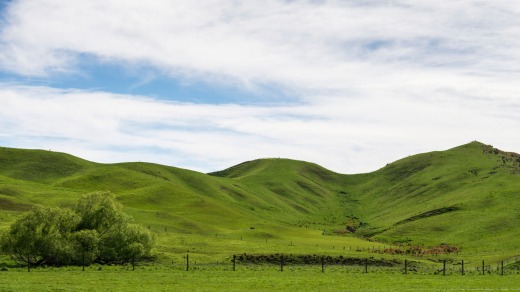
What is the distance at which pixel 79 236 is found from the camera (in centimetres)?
7288

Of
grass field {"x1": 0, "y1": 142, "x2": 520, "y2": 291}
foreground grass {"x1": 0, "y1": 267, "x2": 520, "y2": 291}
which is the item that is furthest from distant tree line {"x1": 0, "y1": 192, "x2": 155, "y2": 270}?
foreground grass {"x1": 0, "y1": 267, "x2": 520, "y2": 291}

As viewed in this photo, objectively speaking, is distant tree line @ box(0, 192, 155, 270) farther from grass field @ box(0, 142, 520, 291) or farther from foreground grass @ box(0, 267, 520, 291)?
foreground grass @ box(0, 267, 520, 291)

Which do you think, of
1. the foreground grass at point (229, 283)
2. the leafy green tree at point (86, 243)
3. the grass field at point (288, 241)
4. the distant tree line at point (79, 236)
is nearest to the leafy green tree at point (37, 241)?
the distant tree line at point (79, 236)

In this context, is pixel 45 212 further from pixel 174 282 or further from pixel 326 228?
pixel 326 228

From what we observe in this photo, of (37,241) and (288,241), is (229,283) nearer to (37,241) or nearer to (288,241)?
(37,241)

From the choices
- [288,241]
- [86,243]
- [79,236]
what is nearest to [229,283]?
[86,243]

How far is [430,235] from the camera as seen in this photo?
14350 cm

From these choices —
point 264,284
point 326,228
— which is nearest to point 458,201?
point 326,228

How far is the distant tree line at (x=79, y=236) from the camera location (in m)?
69.6

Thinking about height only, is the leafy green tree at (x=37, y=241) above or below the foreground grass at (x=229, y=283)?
above

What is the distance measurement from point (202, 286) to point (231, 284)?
9.87 feet

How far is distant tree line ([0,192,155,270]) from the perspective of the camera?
228 ft

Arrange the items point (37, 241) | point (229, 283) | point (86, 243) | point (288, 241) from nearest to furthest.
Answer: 1. point (229, 283)
2. point (37, 241)
3. point (86, 243)
4. point (288, 241)

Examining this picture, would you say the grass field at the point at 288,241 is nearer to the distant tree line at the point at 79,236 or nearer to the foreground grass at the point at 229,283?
the foreground grass at the point at 229,283
